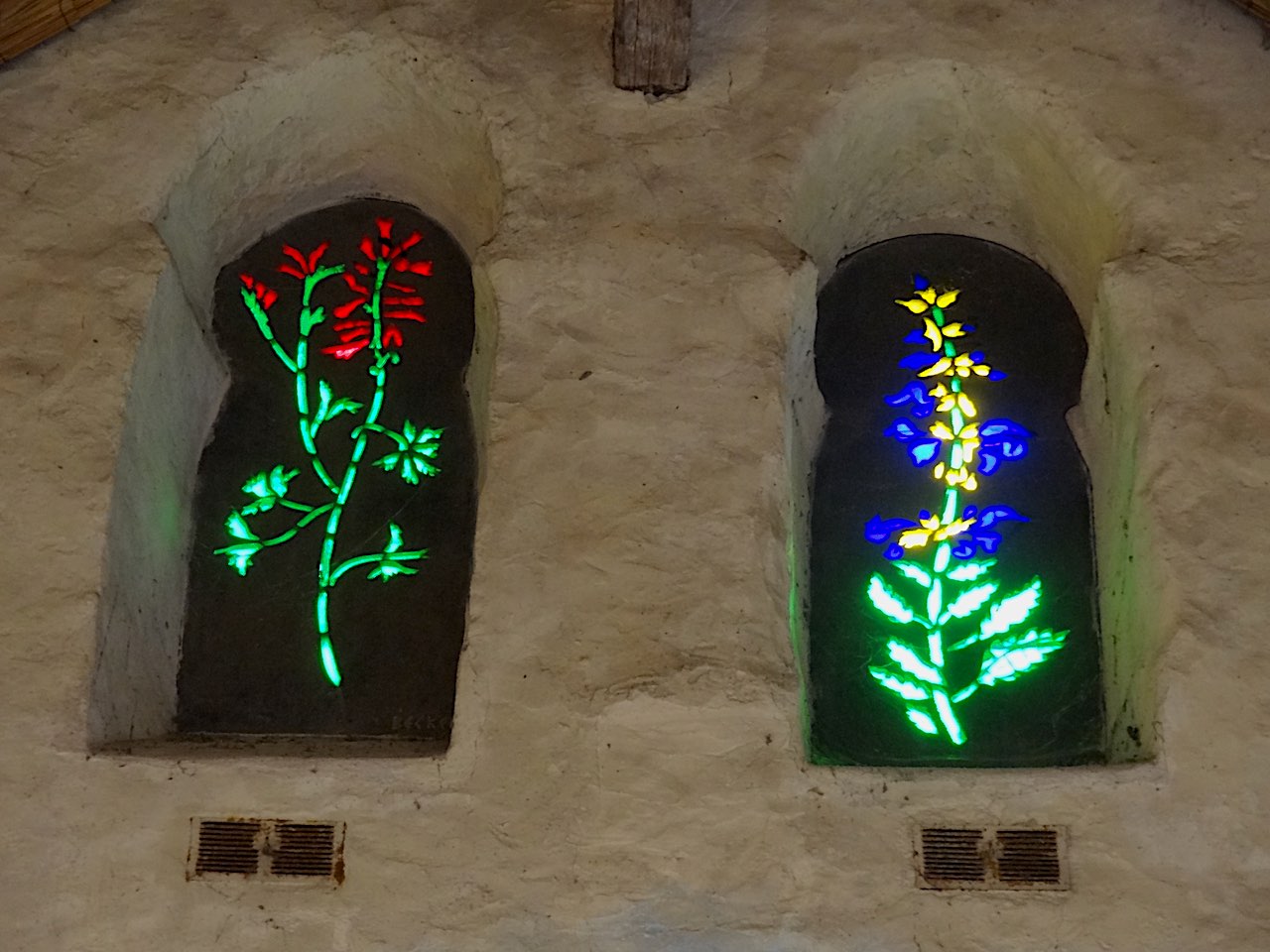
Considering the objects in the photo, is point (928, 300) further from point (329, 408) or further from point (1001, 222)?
point (329, 408)

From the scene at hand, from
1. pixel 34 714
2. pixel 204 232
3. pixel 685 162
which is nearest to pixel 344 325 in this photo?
pixel 204 232

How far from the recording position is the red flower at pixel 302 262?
4.00 meters

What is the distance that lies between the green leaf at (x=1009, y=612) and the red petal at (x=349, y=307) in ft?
5.76

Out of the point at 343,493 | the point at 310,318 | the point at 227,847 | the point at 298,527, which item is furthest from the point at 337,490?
the point at 227,847

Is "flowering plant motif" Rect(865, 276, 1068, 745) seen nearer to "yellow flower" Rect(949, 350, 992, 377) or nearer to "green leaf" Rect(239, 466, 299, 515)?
"yellow flower" Rect(949, 350, 992, 377)

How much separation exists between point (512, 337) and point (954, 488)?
1107mm

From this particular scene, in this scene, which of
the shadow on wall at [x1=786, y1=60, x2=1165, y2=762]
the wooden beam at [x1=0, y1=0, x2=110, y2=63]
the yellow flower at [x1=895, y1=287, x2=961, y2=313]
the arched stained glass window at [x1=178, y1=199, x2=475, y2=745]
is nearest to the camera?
the shadow on wall at [x1=786, y1=60, x2=1165, y2=762]

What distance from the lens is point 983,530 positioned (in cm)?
358

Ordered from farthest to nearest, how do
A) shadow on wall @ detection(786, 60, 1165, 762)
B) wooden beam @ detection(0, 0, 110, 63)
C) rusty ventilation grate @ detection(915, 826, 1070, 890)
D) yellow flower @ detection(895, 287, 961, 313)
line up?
yellow flower @ detection(895, 287, 961, 313), wooden beam @ detection(0, 0, 110, 63), shadow on wall @ detection(786, 60, 1165, 762), rusty ventilation grate @ detection(915, 826, 1070, 890)

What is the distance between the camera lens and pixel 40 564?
3.30m

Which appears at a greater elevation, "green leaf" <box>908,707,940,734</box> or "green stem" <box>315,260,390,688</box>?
"green stem" <box>315,260,390,688</box>

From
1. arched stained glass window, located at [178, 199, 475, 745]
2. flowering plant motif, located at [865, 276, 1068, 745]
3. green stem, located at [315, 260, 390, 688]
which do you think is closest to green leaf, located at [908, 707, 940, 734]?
flowering plant motif, located at [865, 276, 1068, 745]

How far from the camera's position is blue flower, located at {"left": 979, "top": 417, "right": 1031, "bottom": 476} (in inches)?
145

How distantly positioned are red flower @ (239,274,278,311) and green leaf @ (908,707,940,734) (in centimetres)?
192
